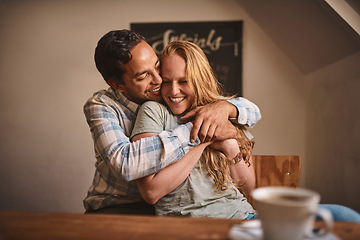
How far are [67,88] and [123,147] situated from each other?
2.36m

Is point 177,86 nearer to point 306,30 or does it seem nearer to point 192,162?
point 192,162

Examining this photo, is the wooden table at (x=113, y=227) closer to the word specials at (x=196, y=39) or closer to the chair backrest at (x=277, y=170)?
the chair backrest at (x=277, y=170)

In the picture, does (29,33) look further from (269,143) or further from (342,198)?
(342,198)

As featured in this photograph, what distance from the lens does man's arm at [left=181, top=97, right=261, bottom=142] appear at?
116 centimetres

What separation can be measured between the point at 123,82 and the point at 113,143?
406mm

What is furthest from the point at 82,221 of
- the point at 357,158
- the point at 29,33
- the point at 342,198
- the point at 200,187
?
the point at 29,33

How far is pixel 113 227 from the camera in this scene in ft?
2.34

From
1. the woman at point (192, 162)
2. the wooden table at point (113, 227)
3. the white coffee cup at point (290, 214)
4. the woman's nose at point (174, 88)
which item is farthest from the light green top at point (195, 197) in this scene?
the white coffee cup at point (290, 214)

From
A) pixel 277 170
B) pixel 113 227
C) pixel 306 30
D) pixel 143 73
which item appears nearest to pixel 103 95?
pixel 143 73

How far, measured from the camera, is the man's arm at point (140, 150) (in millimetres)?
1037

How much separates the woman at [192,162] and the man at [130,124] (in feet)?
0.16

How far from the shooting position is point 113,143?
112cm

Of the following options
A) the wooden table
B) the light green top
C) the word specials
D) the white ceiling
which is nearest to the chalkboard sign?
the word specials

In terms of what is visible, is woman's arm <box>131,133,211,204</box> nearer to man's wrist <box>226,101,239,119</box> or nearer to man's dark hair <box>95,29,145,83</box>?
man's wrist <box>226,101,239,119</box>
